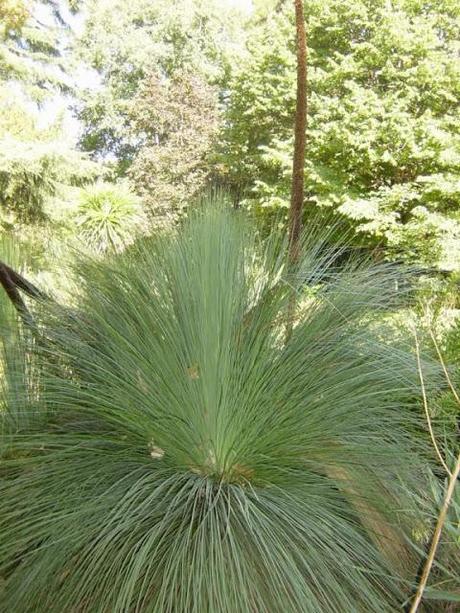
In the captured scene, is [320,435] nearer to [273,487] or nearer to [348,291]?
[273,487]

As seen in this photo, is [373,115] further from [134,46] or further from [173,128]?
[134,46]

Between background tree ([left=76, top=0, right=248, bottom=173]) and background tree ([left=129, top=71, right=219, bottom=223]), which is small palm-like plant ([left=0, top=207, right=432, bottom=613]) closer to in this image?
background tree ([left=129, top=71, right=219, bottom=223])

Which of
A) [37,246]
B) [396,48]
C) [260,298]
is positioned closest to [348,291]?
[260,298]

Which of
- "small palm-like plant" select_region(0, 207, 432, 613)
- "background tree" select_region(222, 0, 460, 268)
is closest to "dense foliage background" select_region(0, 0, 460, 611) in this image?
"background tree" select_region(222, 0, 460, 268)

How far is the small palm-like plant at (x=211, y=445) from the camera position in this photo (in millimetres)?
757

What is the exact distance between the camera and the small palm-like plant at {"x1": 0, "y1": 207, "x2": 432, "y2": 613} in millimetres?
757

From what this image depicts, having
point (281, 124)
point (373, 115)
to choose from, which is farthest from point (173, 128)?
point (373, 115)

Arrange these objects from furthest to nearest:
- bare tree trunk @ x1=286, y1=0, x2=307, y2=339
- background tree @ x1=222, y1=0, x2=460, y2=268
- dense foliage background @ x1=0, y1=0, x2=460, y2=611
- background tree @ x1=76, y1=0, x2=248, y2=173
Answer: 1. background tree @ x1=76, y1=0, x2=248, y2=173
2. background tree @ x1=222, y1=0, x2=460, y2=268
3. dense foliage background @ x1=0, y1=0, x2=460, y2=611
4. bare tree trunk @ x1=286, y1=0, x2=307, y2=339

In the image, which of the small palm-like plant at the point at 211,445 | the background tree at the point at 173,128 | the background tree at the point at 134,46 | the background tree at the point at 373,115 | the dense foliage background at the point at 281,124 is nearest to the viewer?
the small palm-like plant at the point at 211,445

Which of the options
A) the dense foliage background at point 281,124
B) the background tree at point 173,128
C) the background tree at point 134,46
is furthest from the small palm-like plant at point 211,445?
the background tree at point 134,46

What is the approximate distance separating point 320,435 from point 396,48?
9.39m

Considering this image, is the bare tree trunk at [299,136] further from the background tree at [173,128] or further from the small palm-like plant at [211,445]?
the background tree at [173,128]

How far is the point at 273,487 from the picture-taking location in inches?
34.2

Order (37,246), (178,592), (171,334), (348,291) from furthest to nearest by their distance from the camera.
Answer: (37,246)
(348,291)
(171,334)
(178,592)
